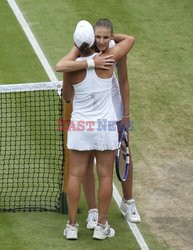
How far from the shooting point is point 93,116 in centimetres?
1095

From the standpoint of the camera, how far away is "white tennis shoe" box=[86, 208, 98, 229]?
11.7 metres

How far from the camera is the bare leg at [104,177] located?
11.2 meters

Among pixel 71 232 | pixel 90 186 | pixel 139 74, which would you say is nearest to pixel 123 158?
pixel 90 186

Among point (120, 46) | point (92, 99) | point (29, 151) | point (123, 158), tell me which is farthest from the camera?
point (29, 151)

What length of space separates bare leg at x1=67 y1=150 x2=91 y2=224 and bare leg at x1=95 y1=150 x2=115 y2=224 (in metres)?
0.16

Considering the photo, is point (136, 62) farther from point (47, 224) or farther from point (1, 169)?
point (47, 224)

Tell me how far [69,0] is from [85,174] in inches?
288

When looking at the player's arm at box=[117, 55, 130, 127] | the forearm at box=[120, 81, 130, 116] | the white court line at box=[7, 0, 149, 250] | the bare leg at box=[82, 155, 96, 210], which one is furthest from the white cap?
the white court line at box=[7, 0, 149, 250]

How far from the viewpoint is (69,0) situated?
18.1 meters

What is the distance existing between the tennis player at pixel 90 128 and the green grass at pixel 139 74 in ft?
1.69

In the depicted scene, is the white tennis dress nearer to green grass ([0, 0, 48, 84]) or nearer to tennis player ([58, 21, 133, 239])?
tennis player ([58, 21, 133, 239])

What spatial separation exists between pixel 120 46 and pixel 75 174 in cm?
157

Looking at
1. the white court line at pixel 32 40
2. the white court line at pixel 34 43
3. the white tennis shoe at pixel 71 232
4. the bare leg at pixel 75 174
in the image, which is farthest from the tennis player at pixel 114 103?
the white court line at pixel 32 40

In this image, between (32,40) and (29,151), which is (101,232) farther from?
(32,40)
